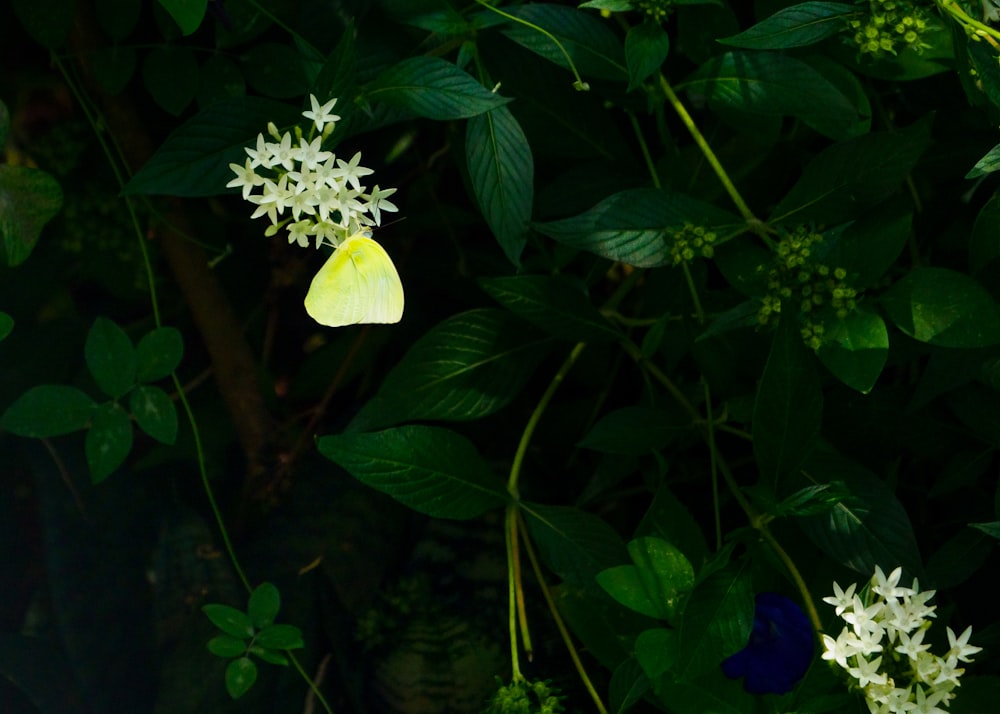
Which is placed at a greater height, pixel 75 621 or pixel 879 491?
pixel 879 491

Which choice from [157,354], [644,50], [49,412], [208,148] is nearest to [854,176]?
[644,50]

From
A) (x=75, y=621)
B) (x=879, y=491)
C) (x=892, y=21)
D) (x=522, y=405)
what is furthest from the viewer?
(x=522, y=405)

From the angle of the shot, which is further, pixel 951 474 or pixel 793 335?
pixel 951 474

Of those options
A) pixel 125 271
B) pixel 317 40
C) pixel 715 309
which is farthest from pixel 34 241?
pixel 715 309

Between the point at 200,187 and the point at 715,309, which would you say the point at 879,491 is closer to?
the point at 715,309

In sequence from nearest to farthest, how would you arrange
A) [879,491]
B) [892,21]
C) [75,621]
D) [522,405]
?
[892,21] < [879,491] < [75,621] < [522,405]

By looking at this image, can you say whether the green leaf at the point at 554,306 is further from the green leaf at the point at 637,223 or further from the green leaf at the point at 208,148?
the green leaf at the point at 208,148
